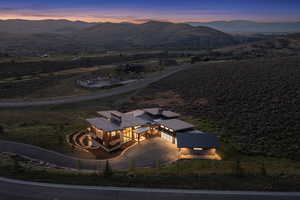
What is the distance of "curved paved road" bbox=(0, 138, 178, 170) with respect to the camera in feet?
76.5

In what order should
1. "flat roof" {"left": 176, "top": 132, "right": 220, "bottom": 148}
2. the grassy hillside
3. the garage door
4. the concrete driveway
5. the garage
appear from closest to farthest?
the concrete driveway → "flat roof" {"left": 176, "top": 132, "right": 220, "bottom": 148} → the grassy hillside → the garage → the garage door

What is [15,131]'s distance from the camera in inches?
1186

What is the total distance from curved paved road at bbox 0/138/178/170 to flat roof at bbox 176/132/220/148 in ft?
4.61

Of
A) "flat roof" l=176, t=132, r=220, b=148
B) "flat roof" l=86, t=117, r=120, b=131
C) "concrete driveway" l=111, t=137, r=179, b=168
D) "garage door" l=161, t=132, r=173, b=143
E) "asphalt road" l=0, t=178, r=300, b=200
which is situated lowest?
"concrete driveway" l=111, t=137, r=179, b=168

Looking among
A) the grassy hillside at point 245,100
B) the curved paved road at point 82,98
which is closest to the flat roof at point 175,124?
the grassy hillside at point 245,100

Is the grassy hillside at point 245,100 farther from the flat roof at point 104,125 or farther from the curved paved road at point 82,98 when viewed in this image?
the flat roof at point 104,125

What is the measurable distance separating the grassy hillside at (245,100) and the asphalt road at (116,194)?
12.7 m

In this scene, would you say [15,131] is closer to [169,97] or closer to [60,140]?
[60,140]

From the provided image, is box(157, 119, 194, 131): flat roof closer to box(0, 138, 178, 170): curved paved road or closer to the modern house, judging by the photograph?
the modern house

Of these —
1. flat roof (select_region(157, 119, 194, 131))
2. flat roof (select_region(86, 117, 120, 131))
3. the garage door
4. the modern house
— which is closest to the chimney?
the modern house

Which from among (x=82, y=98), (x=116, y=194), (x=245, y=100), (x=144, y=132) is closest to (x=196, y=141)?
(x=144, y=132)

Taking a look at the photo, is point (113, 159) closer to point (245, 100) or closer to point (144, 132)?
point (144, 132)

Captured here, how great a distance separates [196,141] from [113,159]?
868cm

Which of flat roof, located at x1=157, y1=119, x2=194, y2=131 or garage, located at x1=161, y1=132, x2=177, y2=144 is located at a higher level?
flat roof, located at x1=157, y1=119, x2=194, y2=131
